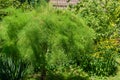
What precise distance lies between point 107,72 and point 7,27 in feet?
14.6

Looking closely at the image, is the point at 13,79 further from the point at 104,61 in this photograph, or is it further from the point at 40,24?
the point at 104,61

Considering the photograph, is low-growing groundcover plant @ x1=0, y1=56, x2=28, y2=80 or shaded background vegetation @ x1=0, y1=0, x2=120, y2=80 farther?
low-growing groundcover plant @ x1=0, y1=56, x2=28, y2=80

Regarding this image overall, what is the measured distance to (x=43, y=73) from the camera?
9445 millimetres

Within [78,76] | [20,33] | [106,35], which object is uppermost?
[20,33]

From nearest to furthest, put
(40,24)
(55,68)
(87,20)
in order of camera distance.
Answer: (40,24), (87,20), (55,68)

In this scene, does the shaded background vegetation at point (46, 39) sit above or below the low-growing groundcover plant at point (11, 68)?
above

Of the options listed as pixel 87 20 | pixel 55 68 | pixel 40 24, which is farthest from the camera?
pixel 55 68

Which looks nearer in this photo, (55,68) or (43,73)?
(43,73)

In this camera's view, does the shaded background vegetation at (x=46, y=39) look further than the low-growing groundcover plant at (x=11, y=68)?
No

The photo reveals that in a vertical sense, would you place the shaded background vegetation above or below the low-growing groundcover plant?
above

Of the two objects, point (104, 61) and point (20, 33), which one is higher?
point (20, 33)

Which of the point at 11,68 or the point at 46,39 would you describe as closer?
the point at 46,39

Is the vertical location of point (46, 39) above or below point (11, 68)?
above

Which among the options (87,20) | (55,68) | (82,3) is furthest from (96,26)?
(55,68)
